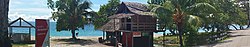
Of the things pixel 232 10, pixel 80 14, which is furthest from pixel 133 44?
pixel 232 10

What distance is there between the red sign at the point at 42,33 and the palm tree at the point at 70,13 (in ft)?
126

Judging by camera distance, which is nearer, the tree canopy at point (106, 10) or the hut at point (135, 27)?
the hut at point (135, 27)

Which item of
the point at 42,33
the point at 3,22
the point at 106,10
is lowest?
the point at 106,10

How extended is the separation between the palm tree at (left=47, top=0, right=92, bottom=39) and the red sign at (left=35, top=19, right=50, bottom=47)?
3853cm

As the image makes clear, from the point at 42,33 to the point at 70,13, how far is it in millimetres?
39186

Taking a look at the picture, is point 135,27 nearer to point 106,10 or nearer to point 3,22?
point 3,22

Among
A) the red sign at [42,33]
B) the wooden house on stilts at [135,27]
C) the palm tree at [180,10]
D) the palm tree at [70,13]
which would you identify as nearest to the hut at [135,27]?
the wooden house on stilts at [135,27]

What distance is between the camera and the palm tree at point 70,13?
44.8m

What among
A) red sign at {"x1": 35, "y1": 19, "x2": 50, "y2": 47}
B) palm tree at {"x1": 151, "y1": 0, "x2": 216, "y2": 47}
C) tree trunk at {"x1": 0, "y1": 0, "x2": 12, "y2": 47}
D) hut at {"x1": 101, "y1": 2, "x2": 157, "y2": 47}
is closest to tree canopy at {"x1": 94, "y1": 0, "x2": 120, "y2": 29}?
hut at {"x1": 101, "y1": 2, "x2": 157, "y2": 47}

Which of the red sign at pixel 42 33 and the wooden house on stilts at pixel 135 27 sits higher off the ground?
the red sign at pixel 42 33

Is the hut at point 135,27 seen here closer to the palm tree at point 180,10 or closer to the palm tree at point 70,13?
the palm tree at point 180,10

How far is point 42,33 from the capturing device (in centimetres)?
625

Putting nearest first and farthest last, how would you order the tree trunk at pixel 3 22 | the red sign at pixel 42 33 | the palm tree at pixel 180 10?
the red sign at pixel 42 33, the tree trunk at pixel 3 22, the palm tree at pixel 180 10

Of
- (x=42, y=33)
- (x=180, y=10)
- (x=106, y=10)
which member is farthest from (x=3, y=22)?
(x=106, y=10)
